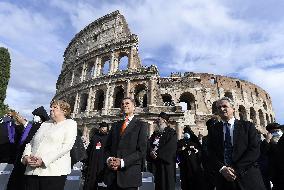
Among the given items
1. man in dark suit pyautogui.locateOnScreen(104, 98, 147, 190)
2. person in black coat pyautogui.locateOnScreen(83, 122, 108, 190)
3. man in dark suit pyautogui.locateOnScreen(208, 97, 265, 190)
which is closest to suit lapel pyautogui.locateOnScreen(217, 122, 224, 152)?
man in dark suit pyautogui.locateOnScreen(208, 97, 265, 190)

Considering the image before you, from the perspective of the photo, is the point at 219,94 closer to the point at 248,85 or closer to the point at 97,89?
the point at 248,85

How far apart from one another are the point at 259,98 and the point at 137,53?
19354 millimetres

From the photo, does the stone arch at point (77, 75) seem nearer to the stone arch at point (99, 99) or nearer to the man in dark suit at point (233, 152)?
the stone arch at point (99, 99)

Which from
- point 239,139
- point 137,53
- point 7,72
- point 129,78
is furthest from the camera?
point 137,53

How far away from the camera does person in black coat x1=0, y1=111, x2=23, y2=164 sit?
19.2ft

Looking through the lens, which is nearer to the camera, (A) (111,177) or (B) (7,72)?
(A) (111,177)

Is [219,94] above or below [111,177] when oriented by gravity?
above

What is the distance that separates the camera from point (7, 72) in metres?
19.2

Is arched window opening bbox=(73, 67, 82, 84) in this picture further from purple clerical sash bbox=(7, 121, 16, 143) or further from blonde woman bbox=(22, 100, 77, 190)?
blonde woman bbox=(22, 100, 77, 190)

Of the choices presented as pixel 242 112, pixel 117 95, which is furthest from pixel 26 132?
pixel 242 112

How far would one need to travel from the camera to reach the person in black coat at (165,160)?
5.55 m

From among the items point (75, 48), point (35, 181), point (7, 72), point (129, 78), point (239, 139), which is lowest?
point (35, 181)

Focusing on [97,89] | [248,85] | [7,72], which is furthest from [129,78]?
[248,85]

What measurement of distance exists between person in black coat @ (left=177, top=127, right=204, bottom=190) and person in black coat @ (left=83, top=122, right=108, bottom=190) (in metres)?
1.91
